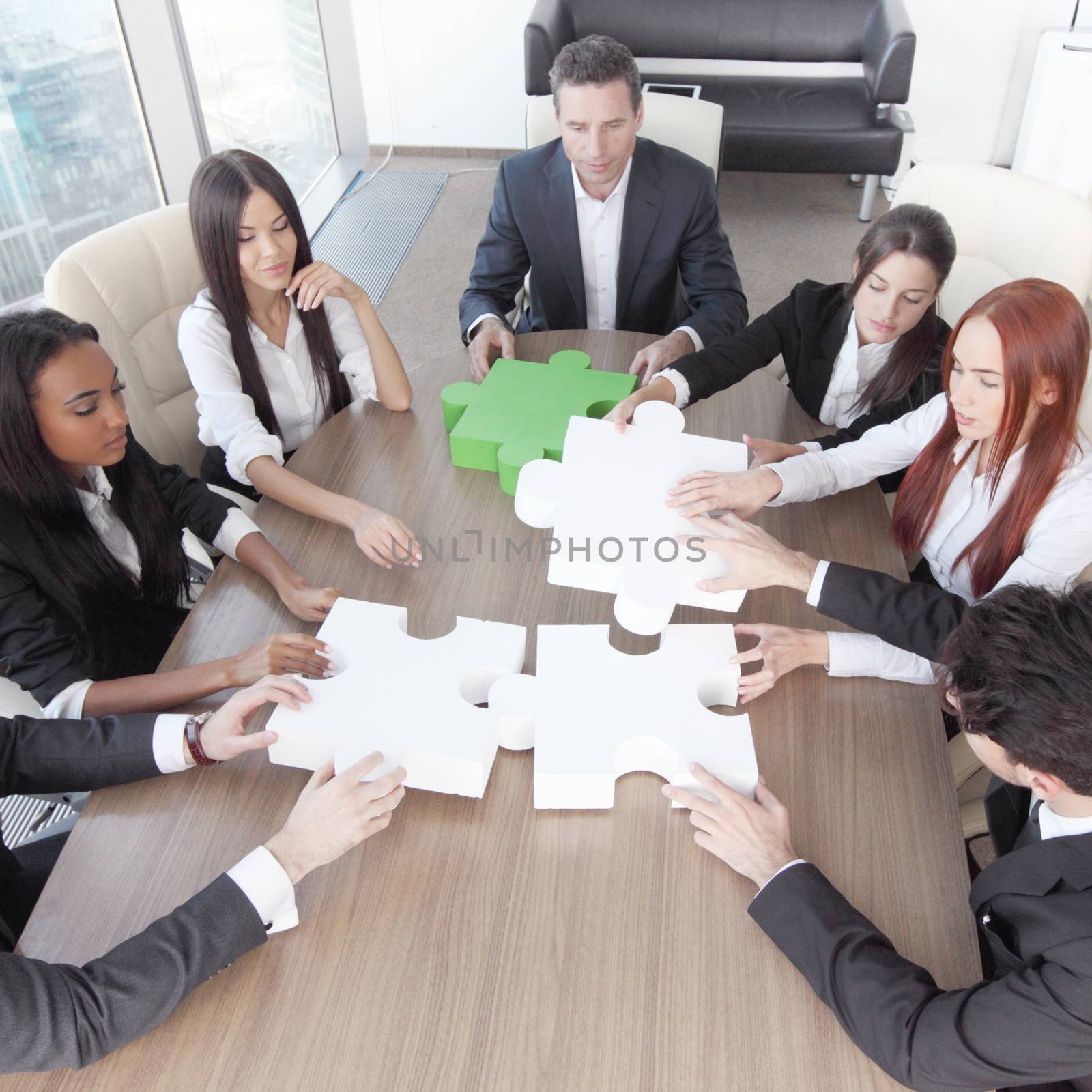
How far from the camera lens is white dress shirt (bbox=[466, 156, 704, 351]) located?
8.91 feet

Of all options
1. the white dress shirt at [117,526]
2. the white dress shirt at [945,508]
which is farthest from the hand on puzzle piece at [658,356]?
the white dress shirt at [117,526]

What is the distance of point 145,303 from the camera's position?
2.19 meters

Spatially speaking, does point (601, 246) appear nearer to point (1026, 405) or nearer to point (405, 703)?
point (1026, 405)

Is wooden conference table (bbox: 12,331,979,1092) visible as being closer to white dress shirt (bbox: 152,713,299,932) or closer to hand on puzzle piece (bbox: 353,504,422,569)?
white dress shirt (bbox: 152,713,299,932)

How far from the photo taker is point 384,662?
1354 millimetres

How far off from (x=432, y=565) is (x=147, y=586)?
2.22ft

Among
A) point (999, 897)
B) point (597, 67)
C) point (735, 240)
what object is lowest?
point (735, 240)

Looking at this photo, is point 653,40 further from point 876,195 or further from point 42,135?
point 42,135

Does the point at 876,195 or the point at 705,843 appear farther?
the point at 876,195

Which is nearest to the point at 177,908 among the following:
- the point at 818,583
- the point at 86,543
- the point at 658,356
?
the point at 86,543

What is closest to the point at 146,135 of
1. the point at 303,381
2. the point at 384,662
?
the point at 303,381

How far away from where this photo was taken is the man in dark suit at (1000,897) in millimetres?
1026

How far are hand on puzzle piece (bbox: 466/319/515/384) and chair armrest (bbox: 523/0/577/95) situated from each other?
9.34 feet

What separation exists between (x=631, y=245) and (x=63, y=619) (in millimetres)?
1874
